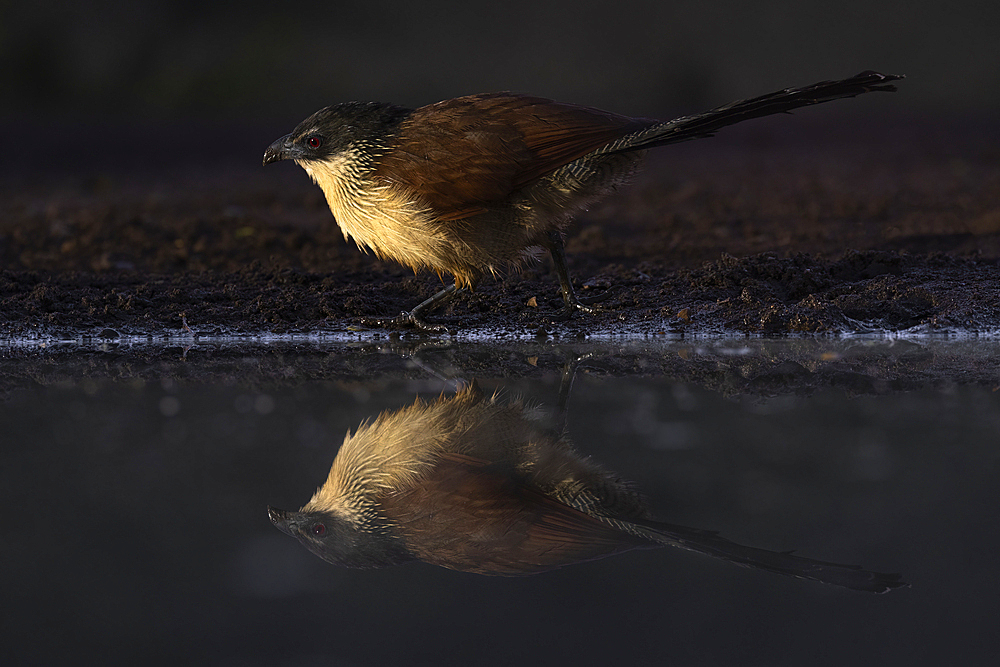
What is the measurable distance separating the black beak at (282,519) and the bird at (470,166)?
99.2 inches

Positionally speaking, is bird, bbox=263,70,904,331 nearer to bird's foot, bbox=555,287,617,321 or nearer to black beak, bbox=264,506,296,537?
bird's foot, bbox=555,287,617,321

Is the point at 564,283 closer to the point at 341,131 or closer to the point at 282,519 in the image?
the point at 341,131

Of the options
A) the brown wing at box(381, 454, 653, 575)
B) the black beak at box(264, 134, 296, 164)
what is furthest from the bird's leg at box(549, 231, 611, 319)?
the brown wing at box(381, 454, 653, 575)

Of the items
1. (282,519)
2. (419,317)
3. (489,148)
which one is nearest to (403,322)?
(419,317)

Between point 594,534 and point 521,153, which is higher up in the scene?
point 521,153

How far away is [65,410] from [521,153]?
8.22 feet

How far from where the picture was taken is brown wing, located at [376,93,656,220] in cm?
475

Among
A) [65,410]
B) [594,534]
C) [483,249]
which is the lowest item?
[594,534]

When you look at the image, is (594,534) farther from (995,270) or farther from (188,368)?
(995,270)

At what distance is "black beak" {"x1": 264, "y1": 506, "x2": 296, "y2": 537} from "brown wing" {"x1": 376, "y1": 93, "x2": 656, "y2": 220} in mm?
2519

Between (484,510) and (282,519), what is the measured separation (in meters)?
0.58

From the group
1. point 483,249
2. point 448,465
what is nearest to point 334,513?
point 448,465

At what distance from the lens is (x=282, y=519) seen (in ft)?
8.54

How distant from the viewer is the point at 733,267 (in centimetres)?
595
